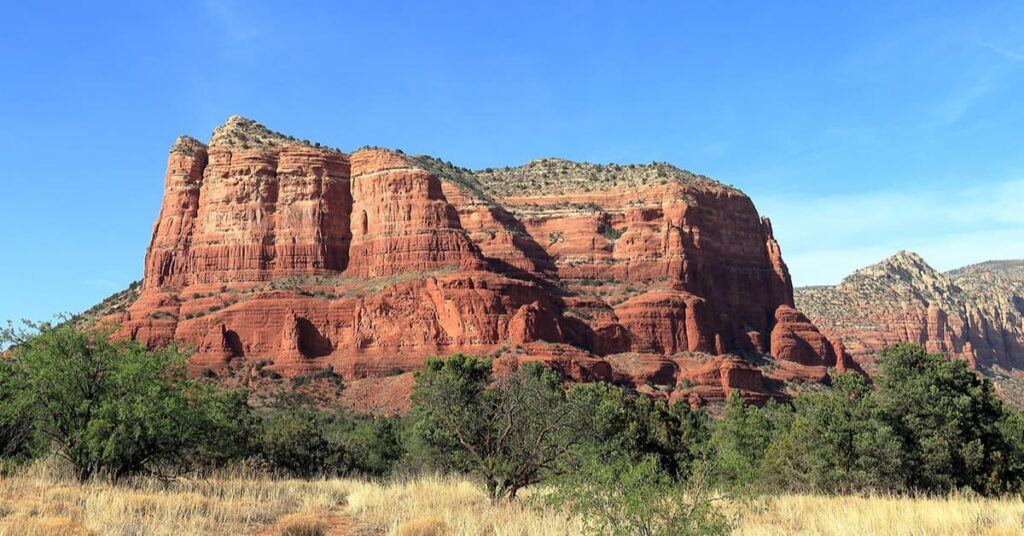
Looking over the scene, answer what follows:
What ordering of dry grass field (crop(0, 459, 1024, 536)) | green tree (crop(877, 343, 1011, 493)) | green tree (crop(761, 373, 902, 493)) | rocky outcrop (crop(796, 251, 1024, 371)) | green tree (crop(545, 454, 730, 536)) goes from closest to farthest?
green tree (crop(545, 454, 730, 536)) < dry grass field (crop(0, 459, 1024, 536)) < green tree (crop(761, 373, 902, 493)) < green tree (crop(877, 343, 1011, 493)) < rocky outcrop (crop(796, 251, 1024, 371))

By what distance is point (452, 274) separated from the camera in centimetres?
9569

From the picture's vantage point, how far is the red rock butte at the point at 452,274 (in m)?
91.3

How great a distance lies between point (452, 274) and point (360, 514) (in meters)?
79.3

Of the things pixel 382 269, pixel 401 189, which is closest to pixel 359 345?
pixel 382 269

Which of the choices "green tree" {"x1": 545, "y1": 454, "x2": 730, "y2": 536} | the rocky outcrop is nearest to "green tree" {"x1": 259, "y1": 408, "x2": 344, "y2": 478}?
"green tree" {"x1": 545, "y1": 454, "x2": 730, "y2": 536}

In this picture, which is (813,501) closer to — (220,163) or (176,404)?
(176,404)

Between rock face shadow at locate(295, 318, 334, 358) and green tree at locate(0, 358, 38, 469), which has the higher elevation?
rock face shadow at locate(295, 318, 334, 358)

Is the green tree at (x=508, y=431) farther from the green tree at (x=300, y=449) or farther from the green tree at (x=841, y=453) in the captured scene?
the green tree at (x=300, y=449)

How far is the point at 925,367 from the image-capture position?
30625 millimetres

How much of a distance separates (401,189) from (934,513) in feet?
312

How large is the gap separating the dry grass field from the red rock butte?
2449 inches

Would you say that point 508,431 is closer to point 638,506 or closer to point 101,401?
point 638,506

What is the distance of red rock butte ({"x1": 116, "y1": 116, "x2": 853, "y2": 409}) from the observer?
91312mm

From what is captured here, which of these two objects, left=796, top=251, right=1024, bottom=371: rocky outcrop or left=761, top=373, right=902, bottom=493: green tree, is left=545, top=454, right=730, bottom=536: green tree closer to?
left=761, top=373, right=902, bottom=493: green tree
